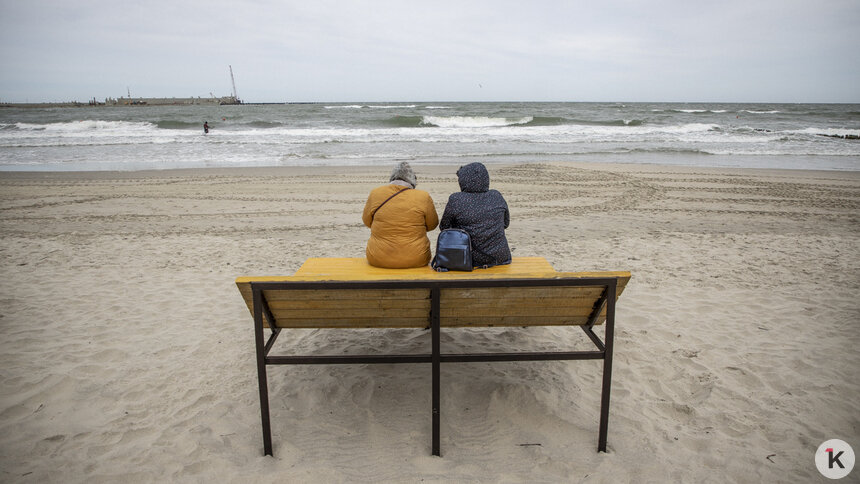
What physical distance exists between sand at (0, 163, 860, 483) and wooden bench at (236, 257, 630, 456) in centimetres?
33

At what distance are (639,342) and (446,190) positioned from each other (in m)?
7.60

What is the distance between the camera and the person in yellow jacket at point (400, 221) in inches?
134

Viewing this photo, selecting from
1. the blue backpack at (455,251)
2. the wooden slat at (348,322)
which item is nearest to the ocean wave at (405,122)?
the blue backpack at (455,251)

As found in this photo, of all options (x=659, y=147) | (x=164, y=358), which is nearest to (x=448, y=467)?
(x=164, y=358)

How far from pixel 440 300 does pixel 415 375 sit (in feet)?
3.83

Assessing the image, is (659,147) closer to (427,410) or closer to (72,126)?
(427,410)

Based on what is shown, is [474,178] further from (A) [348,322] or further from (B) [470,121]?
(B) [470,121]

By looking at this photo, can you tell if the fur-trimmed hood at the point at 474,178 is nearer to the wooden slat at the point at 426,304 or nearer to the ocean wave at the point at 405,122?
the wooden slat at the point at 426,304

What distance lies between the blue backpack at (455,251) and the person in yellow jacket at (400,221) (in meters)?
0.26

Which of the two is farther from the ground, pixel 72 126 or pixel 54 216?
pixel 72 126

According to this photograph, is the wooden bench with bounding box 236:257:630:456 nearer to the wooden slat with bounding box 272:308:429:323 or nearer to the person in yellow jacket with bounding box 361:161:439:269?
the wooden slat with bounding box 272:308:429:323

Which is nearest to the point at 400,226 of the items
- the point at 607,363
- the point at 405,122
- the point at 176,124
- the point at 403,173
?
the point at 403,173

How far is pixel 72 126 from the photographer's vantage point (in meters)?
39.3

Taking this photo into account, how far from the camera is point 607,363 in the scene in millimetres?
2635
